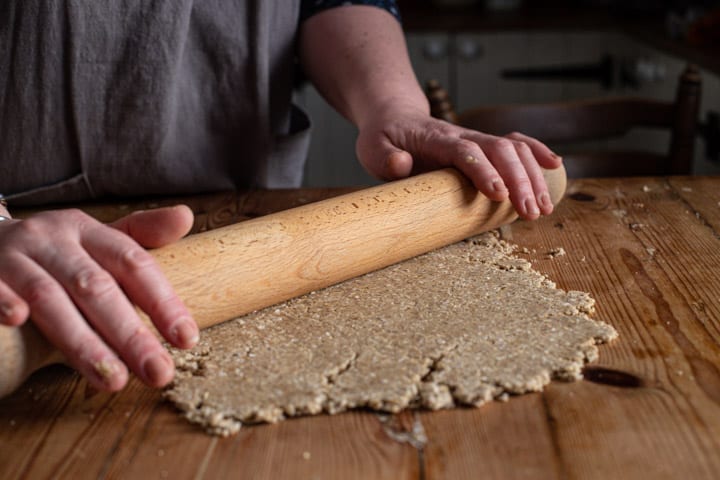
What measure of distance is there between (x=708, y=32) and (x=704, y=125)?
391mm

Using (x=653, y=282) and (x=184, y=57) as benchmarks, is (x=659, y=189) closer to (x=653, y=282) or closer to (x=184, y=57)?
(x=653, y=282)

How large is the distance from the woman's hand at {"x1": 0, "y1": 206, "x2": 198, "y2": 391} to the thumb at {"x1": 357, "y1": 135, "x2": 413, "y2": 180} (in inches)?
18.6

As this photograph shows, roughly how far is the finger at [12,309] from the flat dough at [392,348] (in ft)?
0.45

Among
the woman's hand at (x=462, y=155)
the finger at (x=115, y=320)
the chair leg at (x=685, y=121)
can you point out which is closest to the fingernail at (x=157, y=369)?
the finger at (x=115, y=320)

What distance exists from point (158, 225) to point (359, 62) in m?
0.64

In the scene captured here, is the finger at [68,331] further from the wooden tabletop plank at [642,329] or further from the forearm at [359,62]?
the forearm at [359,62]

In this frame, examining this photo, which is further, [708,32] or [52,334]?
[708,32]

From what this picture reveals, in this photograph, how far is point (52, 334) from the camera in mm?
616

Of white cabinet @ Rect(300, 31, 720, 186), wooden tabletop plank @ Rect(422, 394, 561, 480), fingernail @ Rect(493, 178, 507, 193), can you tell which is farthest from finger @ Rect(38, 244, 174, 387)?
white cabinet @ Rect(300, 31, 720, 186)

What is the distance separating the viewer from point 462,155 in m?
1.00

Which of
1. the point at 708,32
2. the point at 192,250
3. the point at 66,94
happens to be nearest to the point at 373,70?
the point at 66,94

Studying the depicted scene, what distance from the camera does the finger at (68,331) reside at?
0.61 meters

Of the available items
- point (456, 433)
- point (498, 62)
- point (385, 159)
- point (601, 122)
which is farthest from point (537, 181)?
point (498, 62)

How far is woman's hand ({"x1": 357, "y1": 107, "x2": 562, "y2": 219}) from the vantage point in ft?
3.23
